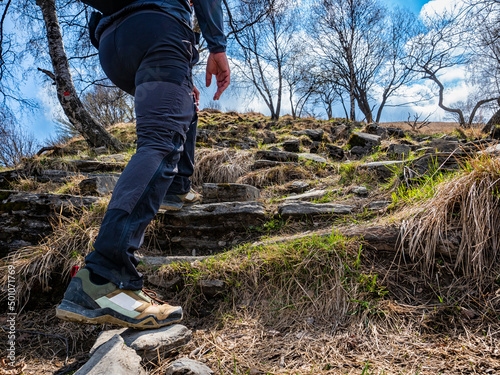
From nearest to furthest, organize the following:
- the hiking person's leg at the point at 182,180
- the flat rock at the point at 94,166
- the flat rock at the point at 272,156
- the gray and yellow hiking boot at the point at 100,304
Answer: the gray and yellow hiking boot at the point at 100,304 < the hiking person's leg at the point at 182,180 < the flat rock at the point at 94,166 < the flat rock at the point at 272,156

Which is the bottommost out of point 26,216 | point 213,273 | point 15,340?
point 15,340

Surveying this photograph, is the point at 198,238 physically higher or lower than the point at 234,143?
lower

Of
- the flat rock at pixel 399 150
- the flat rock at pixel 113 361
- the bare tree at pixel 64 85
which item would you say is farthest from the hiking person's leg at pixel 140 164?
the bare tree at pixel 64 85

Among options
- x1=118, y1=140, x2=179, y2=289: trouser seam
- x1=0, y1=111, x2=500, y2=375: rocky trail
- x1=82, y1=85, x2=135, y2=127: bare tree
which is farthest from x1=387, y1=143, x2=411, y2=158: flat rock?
x1=82, y1=85, x2=135, y2=127: bare tree

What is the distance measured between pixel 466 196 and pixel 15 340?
298cm

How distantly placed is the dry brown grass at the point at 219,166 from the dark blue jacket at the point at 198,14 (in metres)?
2.50

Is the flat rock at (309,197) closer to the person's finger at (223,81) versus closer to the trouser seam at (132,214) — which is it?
the person's finger at (223,81)

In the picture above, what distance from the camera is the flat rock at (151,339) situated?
1356mm

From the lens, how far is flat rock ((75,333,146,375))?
1.11 m

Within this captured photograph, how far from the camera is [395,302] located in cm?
155

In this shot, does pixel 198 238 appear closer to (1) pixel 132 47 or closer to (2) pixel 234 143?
(1) pixel 132 47

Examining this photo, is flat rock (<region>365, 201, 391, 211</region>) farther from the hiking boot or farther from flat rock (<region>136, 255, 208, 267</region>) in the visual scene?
the hiking boot

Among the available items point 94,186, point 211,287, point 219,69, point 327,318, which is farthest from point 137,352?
point 94,186

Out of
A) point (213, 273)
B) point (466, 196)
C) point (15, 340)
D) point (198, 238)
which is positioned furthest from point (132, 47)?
point (466, 196)
